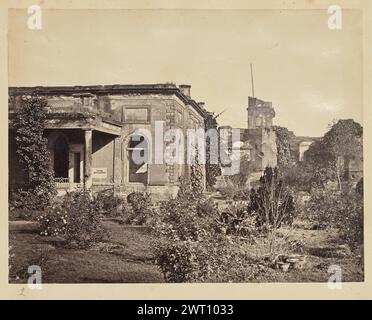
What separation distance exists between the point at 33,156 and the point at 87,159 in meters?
1.02

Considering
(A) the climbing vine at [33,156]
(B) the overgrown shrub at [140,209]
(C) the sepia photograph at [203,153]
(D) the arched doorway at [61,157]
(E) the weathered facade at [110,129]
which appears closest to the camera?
(C) the sepia photograph at [203,153]

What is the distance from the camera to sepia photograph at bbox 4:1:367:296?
791cm

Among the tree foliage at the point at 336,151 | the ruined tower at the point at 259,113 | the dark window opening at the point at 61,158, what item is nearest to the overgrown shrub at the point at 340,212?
the tree foliage at the point at 336,151

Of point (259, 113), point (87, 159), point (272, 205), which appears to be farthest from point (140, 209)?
point (259, 113)

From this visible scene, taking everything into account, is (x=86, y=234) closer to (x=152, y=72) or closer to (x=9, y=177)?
(x=9, y=177)

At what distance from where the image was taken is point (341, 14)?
7.87 metres

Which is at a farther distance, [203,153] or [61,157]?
[61,157]

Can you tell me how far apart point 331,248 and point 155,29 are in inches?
183

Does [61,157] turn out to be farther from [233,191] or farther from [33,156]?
[233,191]

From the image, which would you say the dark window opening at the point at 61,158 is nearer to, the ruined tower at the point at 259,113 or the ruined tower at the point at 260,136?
the ruined tower at the point at 260,136

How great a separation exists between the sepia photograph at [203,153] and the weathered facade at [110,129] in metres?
0.06

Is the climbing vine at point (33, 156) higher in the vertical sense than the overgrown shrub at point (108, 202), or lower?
higher

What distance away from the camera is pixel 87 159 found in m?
9.05

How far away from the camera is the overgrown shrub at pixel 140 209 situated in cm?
838
